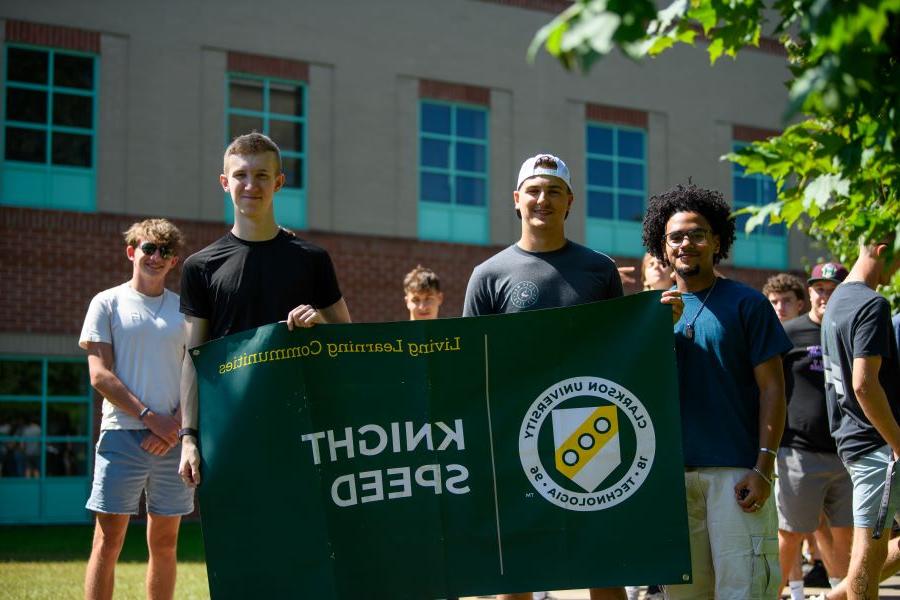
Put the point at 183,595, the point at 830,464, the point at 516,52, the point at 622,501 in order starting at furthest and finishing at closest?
the point at 516,52 → the point at 183,595 → the point at 830,464 → the point at 622,501

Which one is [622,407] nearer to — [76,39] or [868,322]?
[868,322]

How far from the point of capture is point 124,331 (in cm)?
646

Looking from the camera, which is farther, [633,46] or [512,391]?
[512,391]

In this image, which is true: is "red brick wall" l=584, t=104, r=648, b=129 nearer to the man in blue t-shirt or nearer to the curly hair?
the curly hair

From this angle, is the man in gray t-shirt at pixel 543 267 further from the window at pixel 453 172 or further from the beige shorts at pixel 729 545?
the window at pixel 453 172

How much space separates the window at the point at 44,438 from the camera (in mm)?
16875

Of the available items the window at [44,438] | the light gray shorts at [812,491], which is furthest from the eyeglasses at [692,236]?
the window at [44,438]

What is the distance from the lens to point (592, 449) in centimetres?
488

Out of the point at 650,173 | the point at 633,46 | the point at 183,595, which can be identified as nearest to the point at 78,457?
the point at 183,595

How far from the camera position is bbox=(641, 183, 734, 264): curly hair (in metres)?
5.05

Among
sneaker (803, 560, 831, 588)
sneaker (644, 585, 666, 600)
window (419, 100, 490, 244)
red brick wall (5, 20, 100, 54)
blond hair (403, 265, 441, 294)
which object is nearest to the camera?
sneaker (644, 585, 666, 600)

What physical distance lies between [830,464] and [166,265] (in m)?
4.62

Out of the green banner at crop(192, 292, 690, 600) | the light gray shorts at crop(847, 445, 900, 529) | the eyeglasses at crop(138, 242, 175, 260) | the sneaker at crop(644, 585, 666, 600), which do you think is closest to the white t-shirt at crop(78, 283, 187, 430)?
the eyeglasses at crop(138, 242, 175, 260)

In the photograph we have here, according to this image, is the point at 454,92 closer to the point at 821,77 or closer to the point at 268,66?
the point at 268,66
